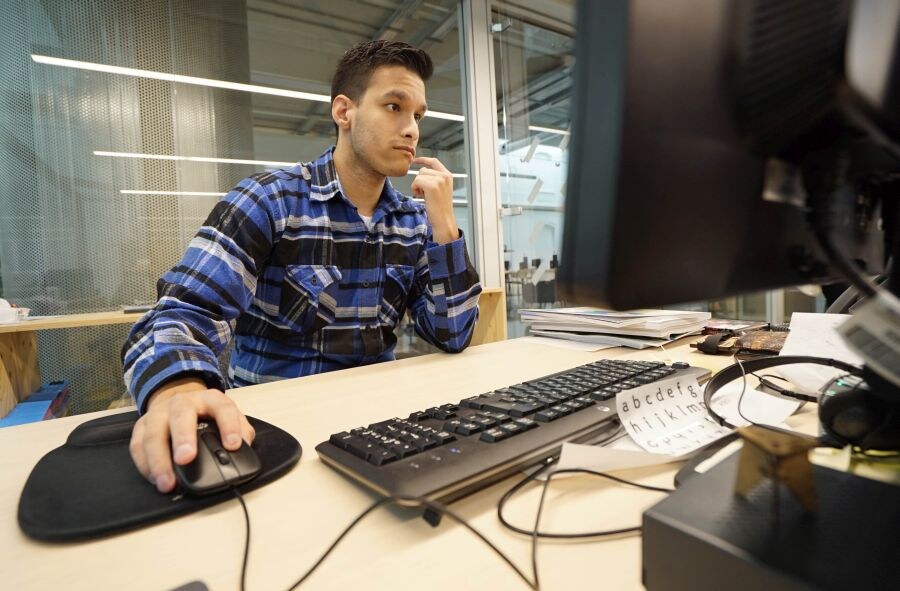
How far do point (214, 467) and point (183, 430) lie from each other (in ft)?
0.15

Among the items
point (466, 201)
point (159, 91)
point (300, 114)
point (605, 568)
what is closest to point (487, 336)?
point (466, 201)

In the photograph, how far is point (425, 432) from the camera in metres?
0.40

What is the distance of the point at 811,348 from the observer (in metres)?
0.65

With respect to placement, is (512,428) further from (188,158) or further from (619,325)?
(188,158)

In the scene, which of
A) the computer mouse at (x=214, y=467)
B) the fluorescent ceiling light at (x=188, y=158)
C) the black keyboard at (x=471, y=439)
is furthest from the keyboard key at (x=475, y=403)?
the fluorescent ceiling light at (x=188, y=158)

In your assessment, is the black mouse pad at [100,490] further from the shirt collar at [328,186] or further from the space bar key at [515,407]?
the shirt collar at [328,186]

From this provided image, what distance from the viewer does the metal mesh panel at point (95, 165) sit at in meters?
1.76

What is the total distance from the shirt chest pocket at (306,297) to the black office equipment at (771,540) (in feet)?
2.83

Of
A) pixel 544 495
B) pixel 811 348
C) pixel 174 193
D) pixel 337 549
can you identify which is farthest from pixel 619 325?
pixel 174 193

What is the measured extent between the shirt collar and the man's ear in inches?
3.5

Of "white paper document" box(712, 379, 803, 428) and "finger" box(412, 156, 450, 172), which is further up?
"finger" box(412, 156, 450, 172)

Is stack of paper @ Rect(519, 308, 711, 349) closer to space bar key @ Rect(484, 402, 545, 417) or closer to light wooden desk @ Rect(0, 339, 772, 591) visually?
space bar key @ Rect(484, 402, 545, 417)

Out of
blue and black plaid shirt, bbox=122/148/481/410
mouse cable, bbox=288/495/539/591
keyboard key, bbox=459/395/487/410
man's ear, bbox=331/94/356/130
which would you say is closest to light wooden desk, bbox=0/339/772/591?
mouse cable, bbox=288/495/539/591

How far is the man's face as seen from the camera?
44.5 inches
